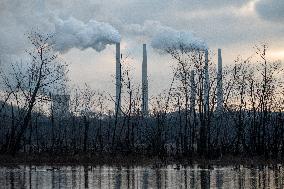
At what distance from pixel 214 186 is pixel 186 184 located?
1.54m

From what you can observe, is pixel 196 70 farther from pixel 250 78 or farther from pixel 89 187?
pixel 89 187

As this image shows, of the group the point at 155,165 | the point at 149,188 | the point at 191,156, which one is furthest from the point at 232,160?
the point at 149,188

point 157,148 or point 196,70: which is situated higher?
point 196,70

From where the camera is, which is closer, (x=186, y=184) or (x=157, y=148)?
(x=186, y=184)

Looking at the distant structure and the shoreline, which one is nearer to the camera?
the shoreline

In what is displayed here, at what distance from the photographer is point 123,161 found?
38.8 meters

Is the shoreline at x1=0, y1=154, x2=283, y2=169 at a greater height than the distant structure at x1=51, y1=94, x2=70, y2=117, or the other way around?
the distant structure at x1=51, y1=94, x2=70, y2=117

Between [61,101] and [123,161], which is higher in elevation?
[61,101]

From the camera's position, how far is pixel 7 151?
42875 millimetres

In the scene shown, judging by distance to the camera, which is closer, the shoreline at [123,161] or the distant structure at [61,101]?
the shoreline at [123,161]

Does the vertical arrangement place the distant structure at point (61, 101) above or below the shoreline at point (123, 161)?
above

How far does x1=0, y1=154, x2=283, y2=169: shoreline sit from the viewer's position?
37.3m

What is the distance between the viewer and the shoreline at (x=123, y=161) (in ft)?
122

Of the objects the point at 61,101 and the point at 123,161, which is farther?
the point at 61,101
